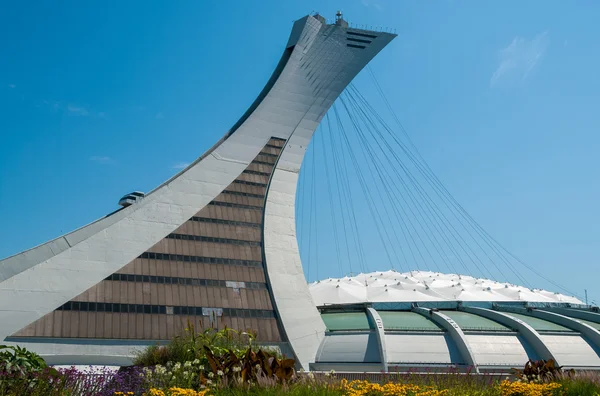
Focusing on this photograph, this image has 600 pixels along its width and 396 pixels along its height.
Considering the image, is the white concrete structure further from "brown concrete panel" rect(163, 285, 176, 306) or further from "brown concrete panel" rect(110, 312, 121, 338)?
"brown concrete panel" rect(110, 312, 121, 338)

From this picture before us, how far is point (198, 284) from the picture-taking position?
137ft

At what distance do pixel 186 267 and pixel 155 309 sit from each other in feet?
15.3

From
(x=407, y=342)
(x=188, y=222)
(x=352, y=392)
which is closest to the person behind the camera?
(x=352, y=392)

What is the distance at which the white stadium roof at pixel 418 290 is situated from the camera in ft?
160

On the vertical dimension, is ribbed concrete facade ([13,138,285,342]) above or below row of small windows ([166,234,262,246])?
below

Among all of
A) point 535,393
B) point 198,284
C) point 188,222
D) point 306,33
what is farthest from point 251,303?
point 306,33

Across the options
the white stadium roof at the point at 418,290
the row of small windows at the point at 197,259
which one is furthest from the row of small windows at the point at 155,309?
the white stadium roof at the point at 418,290

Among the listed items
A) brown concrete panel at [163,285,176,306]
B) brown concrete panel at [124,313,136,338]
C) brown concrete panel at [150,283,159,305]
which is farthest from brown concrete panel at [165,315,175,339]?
brown concrete panel at [124,313,136,338]

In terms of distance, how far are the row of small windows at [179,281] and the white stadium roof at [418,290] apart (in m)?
8.72

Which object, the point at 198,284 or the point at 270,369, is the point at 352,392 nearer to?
the point at 270,369

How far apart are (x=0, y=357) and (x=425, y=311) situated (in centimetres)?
3350

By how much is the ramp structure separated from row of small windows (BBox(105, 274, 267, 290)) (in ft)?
0.27

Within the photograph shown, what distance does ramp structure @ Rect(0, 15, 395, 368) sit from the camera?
36.0 meters

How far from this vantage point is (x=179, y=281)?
41250 mm
